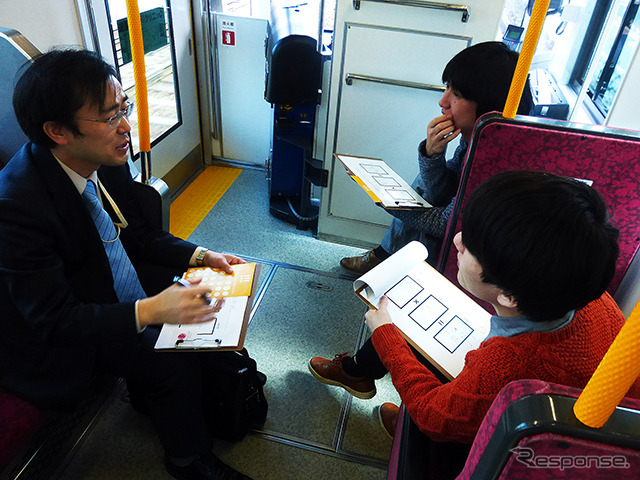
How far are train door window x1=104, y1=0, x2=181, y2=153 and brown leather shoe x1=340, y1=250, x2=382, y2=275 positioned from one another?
1.47m

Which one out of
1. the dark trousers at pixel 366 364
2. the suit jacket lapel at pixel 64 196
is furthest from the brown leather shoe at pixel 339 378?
the suit jacket lapel at pixel 64 196

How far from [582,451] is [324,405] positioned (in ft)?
4.98

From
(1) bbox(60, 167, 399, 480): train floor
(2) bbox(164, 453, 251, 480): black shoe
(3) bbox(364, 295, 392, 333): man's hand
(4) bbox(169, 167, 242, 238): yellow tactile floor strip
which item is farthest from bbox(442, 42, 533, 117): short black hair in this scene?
(4) bbox(169, 167, 242, 238): yellow tactile floor strip

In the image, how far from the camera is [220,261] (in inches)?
66.6

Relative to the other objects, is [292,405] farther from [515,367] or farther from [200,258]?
[515,367]

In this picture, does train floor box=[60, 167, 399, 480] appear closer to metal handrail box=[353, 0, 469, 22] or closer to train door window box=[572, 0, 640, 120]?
metal handrail box=[353, 0, 469, 22]

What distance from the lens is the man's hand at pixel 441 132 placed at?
175cm

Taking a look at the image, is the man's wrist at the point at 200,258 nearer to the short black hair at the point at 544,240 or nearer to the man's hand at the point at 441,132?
the man's hand at the point at 441,132

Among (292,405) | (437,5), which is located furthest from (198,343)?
(437,5)

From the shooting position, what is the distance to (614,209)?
4.34 ft

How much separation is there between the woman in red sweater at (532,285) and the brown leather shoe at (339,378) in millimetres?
880

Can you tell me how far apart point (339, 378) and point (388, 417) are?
250 mm

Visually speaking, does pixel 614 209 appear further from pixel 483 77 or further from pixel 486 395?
pixel 486 395

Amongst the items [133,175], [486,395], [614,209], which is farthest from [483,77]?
[133,175]
